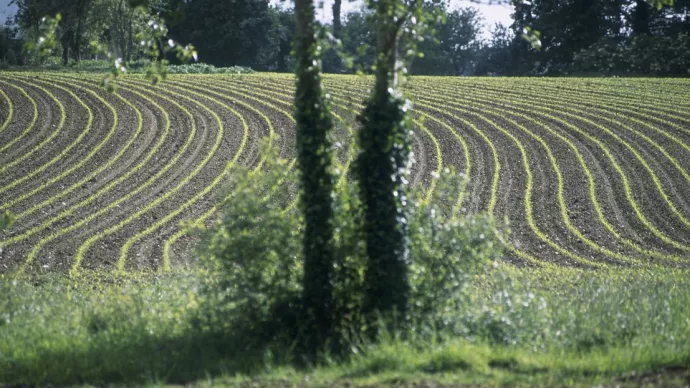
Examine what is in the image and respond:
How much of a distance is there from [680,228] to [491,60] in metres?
62.8

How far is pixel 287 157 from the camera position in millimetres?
29359

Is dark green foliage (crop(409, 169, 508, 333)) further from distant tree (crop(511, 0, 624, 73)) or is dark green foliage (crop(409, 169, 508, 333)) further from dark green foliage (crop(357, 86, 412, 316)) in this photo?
distant tree (crop(511, 0, 624, 73))

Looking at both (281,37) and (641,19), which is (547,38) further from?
(281,37)

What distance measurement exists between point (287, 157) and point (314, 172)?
2094 cm

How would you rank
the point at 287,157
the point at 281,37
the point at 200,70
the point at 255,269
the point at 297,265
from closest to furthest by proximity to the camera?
the point at 255,269
the point at 297,265
the point at 287,157
the point at 200,70
the point at 281,37

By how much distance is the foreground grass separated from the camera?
21.5ft

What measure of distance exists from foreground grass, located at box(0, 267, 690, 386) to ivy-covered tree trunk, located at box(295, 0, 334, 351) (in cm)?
84

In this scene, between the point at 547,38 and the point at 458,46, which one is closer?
the point at 547,38

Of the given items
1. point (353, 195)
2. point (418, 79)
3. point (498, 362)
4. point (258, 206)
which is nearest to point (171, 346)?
point (258, 206)

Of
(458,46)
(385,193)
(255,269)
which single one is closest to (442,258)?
(385,193)

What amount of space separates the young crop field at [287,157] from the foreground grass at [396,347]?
2.63m

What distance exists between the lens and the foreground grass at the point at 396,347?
654cm

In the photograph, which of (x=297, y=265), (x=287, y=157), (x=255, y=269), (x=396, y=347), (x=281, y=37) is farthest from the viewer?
(x=281, y=37)

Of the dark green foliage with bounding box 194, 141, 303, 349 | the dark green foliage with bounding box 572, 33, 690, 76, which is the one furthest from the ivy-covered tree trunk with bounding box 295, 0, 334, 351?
the dark green foliage with bounding box 572, 33, 690, 76
